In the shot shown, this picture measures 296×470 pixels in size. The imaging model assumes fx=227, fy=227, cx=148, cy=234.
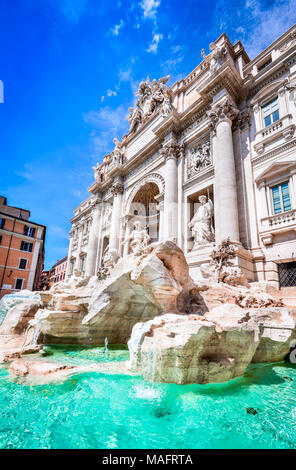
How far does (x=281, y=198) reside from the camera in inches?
353

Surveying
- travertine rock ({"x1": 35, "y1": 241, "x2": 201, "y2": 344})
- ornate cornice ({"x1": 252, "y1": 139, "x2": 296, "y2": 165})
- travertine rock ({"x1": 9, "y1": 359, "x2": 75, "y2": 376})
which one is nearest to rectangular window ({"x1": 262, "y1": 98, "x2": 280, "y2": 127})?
ornate cornice ({"x1": 252, "y1": 139, "x2": 296, "y2": 165})

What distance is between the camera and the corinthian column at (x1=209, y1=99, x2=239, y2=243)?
932 cm

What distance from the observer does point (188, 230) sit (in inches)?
472

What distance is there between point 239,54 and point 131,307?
49.1 feet

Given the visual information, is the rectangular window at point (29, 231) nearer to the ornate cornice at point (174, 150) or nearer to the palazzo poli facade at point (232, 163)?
the palazzo poli facade at point (232, 163)

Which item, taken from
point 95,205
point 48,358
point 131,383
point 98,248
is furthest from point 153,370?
point 95,205

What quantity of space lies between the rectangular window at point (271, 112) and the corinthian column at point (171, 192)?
16.0 feet

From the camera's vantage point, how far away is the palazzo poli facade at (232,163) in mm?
8828

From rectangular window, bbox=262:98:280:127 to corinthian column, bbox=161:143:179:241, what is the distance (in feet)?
16.0

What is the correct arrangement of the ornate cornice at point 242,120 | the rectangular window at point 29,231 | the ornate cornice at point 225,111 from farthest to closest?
the rectangular window at point 29,231 → the ornate cornice at point 242,120 → the ornate cornice at point 225,111

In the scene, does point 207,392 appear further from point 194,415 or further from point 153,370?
point 153,370

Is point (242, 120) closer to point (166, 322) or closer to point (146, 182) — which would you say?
point (146, 182)

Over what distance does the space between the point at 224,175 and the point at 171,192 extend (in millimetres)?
3670

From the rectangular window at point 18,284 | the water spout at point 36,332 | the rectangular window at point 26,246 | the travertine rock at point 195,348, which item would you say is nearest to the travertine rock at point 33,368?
the travertine rock at point 195,348
